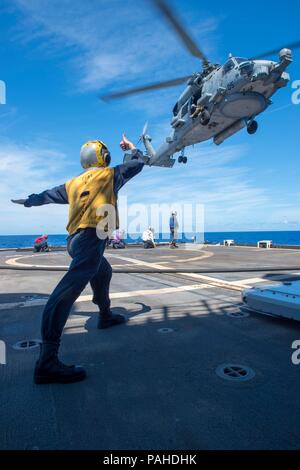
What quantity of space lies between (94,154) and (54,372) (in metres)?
1.81

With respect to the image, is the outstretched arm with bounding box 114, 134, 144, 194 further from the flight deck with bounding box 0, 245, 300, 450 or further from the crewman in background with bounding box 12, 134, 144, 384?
the flight deck with bounding box 0, 245, 300, 450

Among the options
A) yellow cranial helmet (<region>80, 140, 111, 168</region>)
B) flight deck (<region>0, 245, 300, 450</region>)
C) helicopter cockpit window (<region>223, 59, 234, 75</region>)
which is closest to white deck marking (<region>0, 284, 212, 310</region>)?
flight deck (<region>0, 245, 300, 450</region>)

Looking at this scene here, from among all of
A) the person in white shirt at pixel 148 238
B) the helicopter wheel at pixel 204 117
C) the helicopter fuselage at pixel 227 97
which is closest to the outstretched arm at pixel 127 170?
the helicopter fuselage at pixel 227 97

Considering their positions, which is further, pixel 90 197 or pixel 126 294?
pixel 126 294

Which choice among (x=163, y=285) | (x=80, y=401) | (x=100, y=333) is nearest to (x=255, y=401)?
(x=80, y=401)

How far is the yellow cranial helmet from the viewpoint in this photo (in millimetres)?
2764

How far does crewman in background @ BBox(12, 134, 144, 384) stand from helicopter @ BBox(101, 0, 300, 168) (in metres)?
8.31

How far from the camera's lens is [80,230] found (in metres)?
2.56

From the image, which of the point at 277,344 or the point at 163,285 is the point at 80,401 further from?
the point at 163,285

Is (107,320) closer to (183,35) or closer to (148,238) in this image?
(183,35)

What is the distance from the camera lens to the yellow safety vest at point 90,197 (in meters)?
2.54

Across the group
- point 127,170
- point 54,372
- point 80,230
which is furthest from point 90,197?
point 54,372

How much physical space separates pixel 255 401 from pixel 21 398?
1.48 metres
